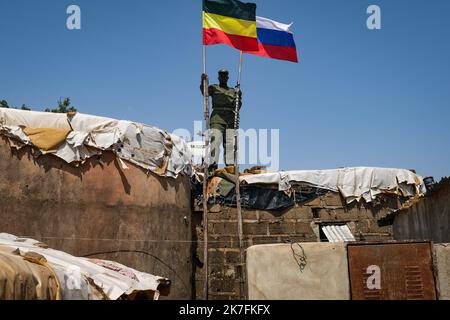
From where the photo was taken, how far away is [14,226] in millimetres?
7609

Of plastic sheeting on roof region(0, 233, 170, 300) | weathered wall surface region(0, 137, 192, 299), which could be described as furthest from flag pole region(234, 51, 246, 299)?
plastic sheeting on roof region(0, 233, 170, 300)

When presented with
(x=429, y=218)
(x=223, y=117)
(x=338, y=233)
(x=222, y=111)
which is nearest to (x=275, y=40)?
(x=222, y=111)

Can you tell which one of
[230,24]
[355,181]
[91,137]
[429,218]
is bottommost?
[429,218]

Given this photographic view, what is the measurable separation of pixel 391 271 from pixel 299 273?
1.27 metres

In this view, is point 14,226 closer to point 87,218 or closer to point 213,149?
point 87,218

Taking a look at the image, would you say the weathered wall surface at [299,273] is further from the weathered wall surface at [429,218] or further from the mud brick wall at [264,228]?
the mud brick wall at [264,228]

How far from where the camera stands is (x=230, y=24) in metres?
10.1

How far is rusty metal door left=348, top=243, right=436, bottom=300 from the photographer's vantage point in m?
5.94

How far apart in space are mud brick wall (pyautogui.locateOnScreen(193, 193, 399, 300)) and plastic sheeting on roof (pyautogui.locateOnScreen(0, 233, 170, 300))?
336cm

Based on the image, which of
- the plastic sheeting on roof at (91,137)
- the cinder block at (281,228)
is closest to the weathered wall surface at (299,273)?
the plastic sheeting on roof at (91,137)

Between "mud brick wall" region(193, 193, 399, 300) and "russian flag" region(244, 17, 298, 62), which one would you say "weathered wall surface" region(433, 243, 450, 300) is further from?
"russian flag" region(244, 17, 298, 62)

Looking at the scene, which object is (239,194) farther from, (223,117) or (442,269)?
(442,269)
